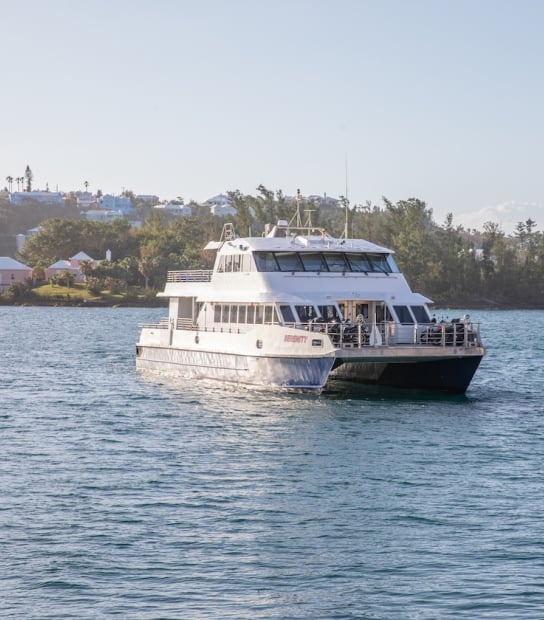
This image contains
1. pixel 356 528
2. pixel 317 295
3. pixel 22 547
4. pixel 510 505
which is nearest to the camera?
pixel 22 547

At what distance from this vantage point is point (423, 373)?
40.3 m

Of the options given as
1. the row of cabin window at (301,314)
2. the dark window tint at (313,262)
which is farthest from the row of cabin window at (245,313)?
the dark window tint at (313,262)

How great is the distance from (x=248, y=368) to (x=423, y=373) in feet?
20.0

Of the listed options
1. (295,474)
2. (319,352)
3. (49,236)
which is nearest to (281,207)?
(49,236)

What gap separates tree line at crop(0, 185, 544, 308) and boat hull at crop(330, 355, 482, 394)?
120 meters

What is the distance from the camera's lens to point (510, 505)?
23.4 metres

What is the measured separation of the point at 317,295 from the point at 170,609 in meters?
24.5

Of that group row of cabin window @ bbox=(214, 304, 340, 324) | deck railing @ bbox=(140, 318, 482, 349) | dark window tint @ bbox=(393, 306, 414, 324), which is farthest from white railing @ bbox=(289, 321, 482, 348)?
dark window tint @ bbox=(393, 306, 414, 324)

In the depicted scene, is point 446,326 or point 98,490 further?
point 446,326

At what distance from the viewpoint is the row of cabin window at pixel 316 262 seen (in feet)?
138

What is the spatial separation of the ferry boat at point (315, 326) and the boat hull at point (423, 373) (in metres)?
0.04

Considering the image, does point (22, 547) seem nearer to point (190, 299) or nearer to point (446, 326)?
point (446, 326)

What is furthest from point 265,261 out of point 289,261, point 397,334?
point 397,334

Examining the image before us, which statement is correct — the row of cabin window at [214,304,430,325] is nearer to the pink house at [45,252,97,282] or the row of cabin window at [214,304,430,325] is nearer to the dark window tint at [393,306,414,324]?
the dark window tint at [393,306,414,324]
